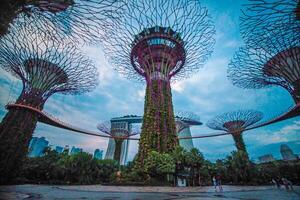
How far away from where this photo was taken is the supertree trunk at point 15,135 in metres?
17.0

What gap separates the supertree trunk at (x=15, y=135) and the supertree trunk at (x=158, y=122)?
1276cm

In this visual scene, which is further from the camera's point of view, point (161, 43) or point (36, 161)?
point (161, 43)

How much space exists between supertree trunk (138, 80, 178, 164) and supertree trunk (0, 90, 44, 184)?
41.9 ft

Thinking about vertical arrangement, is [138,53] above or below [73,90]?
above

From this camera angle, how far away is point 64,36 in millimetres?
7055

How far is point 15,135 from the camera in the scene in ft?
60.7

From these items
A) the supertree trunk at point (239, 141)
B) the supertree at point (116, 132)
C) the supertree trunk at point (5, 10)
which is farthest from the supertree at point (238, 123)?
the supertree trunk at point (5, 10)

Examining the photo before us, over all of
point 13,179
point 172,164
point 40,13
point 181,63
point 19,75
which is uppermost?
point 181,63

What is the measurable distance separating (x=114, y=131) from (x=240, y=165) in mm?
30632

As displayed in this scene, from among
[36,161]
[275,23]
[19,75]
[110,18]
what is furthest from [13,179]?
[275,23]

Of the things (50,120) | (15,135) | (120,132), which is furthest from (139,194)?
(120,132)

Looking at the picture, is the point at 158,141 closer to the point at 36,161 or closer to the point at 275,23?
the point at 36,161

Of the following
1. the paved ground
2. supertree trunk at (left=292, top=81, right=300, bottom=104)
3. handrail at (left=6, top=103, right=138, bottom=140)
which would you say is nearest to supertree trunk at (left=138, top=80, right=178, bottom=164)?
the paved ground

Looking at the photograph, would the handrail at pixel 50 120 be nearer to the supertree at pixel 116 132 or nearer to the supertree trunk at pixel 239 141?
the supertree at pixel 116 132
